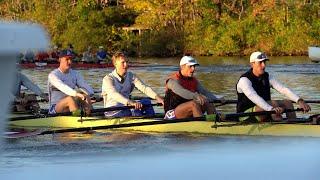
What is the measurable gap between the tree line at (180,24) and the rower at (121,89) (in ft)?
109

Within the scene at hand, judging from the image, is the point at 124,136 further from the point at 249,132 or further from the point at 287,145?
the point at 287,145

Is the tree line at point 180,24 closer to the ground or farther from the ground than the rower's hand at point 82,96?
closer to the ground

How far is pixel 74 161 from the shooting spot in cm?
182

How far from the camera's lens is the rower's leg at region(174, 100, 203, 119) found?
9523mm

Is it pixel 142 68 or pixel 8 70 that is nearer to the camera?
pixel 8 70

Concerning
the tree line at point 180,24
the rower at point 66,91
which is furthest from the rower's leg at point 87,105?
the tree line at point 180,24

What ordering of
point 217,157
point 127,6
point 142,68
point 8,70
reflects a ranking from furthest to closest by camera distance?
point 127,6, point 142,68, point 217,157, point 8,70

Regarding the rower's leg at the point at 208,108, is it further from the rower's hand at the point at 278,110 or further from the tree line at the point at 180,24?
the tree line at the point at 180,24

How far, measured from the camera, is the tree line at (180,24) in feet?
146

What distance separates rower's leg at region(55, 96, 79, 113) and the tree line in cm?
3300

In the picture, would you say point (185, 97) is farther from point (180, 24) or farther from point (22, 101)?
point (180, 24)

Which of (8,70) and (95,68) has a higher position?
(8,70)

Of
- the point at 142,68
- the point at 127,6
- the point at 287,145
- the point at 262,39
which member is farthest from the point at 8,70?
the point at 127,6

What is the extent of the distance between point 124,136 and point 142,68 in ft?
67.6
